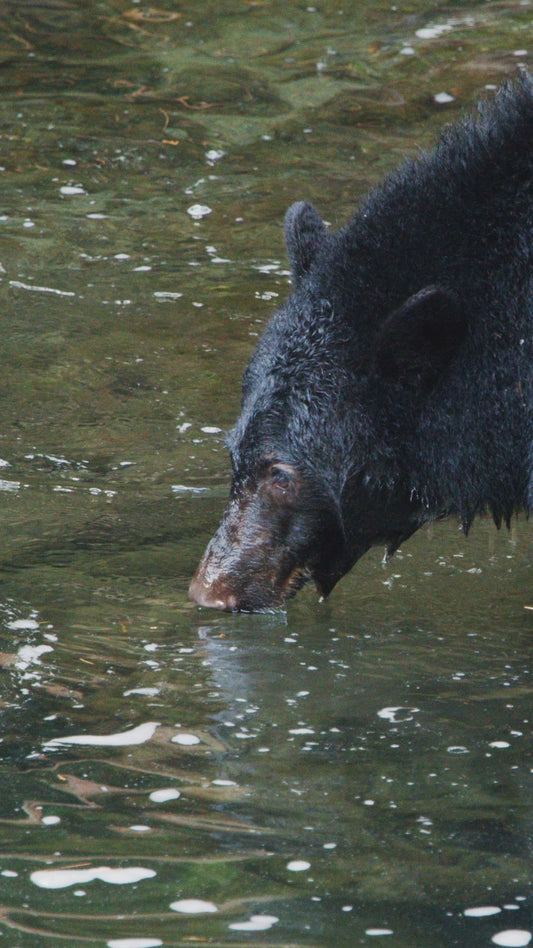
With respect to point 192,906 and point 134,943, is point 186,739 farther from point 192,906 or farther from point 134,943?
point 134,943

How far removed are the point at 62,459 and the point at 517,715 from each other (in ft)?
12.4

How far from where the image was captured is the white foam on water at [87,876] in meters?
4.06

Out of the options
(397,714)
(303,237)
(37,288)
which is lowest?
(397,714)

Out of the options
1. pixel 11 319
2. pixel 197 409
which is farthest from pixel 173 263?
pixel 197 409

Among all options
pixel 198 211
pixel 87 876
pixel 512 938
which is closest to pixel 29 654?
pixel 87 876

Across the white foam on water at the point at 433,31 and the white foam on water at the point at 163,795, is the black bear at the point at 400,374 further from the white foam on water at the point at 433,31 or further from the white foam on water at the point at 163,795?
the white foam on water at the point at 433,31

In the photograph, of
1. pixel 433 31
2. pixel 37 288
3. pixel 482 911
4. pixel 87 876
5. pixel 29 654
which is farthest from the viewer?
pixel 433 31

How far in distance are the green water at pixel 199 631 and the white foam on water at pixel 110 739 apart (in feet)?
0.08

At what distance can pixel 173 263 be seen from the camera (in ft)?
37.3

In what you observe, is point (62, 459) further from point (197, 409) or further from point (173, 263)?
point (173, 263)

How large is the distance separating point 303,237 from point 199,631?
6.20ft

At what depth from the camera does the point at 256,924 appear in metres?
3.85

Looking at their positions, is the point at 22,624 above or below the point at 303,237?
below

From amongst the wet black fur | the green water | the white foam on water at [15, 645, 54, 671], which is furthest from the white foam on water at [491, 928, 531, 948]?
the white foam on water at [15, 645, 54, 671]
